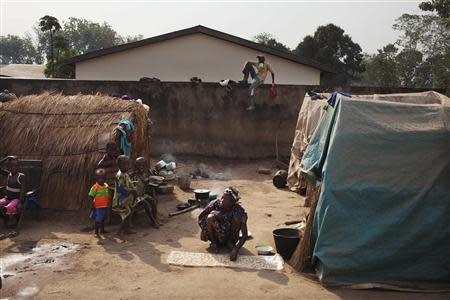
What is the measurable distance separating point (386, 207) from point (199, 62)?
1181 centimetres

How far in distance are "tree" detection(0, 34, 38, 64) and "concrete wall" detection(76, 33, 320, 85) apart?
2475 inches

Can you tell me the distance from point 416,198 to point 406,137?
69 centimetres

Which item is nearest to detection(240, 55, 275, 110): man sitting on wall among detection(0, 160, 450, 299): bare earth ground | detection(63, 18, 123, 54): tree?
detection(0, 160, 450, 299): bare earth ground

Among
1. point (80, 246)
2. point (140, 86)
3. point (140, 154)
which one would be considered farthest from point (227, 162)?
point (80, 246)

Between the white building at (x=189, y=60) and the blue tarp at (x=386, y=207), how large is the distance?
10.9m

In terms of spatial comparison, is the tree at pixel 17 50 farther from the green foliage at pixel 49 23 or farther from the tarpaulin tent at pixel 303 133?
the tarpaulin tent at pixel 303 133

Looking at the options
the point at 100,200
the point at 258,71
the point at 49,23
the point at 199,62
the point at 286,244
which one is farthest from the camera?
the point at 49,23

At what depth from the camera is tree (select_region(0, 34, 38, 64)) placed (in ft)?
228

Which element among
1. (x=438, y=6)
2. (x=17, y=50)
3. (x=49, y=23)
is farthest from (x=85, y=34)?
(x=438, y=6)

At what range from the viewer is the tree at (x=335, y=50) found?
26844mm

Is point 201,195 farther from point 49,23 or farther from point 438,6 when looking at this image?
point 49,23

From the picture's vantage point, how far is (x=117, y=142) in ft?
23.0

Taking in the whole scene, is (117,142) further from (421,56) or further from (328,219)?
(421,56)

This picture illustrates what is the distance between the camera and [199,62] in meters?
15.7
